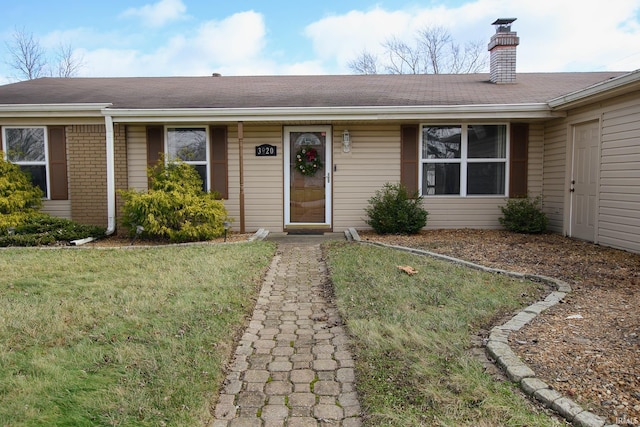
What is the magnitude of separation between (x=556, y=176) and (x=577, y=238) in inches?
51.9

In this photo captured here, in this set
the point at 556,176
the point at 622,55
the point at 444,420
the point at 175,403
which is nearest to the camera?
the point at 444,420

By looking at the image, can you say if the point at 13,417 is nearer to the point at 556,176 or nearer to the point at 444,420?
the point at 444,420

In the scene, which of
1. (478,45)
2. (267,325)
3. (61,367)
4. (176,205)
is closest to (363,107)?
(176,205)

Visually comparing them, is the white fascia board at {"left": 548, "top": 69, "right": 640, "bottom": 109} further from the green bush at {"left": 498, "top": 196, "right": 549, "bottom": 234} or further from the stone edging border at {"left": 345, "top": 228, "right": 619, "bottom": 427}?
the stone edging border at {"left": 345, "top": 228, "right": 619, "bottom": 427}

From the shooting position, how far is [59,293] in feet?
15.2

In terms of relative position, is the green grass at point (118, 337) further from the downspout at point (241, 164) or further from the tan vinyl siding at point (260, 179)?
the tan vinyl siding at point (260, 179)

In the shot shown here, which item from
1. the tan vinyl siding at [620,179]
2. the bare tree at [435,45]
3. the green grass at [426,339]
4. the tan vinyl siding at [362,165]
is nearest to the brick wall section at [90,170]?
the tan vinyl siding at [362,165]

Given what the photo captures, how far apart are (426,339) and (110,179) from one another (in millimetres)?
7506

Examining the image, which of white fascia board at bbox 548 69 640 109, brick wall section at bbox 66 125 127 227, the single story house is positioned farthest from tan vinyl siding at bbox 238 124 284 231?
white fascia board at bbox 548 69 640 109

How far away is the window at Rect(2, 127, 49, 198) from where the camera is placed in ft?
30.8

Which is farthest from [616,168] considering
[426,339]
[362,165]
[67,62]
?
[67,62]

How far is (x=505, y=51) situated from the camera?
35.6 feet

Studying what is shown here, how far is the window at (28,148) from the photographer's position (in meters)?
9.37

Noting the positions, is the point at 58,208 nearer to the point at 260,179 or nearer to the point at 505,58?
the point at 260,179
